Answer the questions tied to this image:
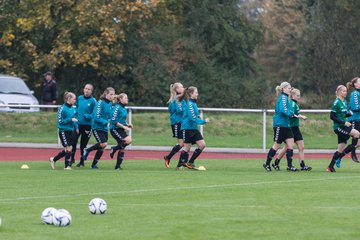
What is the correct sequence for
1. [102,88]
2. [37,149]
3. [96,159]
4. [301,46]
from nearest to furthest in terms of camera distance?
[96,159], [37,149], [102,88], [301,46]

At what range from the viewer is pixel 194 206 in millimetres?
14953

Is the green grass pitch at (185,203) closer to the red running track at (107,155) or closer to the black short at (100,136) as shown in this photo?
the black short at (100,136)

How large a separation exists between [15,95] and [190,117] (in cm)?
1479

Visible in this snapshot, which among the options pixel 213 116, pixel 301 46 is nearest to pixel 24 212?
pixel 213 116

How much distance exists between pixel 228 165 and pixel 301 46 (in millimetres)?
25720

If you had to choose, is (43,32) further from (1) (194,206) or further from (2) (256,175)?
(1) (194,206)

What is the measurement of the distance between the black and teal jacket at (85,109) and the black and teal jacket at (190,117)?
2256 millimetres

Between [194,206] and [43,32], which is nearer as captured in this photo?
[194,206]

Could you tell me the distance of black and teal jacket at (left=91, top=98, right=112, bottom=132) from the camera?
23578mm

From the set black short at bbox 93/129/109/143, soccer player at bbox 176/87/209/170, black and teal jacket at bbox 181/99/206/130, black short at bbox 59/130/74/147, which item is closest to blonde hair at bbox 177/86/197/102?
soccer player at bbox 176/87/209/170

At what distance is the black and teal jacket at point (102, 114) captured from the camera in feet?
77.4

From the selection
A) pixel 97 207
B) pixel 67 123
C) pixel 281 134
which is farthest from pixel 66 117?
pixel 97 207

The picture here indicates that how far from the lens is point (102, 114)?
23.6 metres

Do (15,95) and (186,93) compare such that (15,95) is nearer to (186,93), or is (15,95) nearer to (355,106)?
(186,93)
